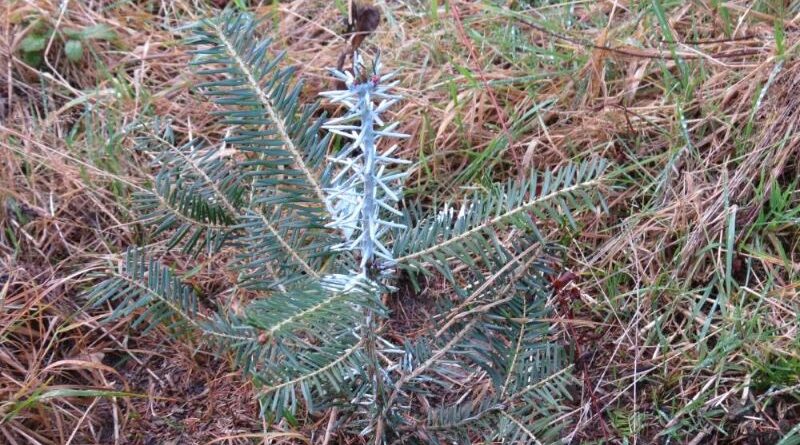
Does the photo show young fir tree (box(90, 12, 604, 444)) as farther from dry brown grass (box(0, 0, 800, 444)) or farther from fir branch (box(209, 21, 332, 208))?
dry brown grass (box(0, 0, 800, 444))

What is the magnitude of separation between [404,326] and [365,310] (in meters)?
0.59

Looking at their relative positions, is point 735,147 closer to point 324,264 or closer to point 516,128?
point 516,128

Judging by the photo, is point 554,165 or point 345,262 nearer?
point 345,262

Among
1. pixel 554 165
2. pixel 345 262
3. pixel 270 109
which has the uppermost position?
pixel 270 109

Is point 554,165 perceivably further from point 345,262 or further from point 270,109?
point 270,109

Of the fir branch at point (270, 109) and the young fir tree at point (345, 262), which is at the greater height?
the fir branch at point (270, 109)

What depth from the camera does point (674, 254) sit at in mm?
1903

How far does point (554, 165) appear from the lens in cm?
214

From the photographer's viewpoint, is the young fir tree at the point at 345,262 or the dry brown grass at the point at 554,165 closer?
the young fir tree at the point at 345,262

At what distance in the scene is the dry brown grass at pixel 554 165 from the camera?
173cm

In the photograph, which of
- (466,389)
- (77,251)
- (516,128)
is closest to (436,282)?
(466,389)

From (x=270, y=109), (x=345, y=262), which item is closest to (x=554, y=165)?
(x=345, y=262)

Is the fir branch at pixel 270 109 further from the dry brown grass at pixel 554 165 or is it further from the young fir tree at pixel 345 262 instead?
the dry brown grass at pixel 554 165

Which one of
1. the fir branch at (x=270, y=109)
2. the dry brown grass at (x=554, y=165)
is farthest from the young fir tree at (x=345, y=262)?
the dry brown grass at (x=554, y=165)
